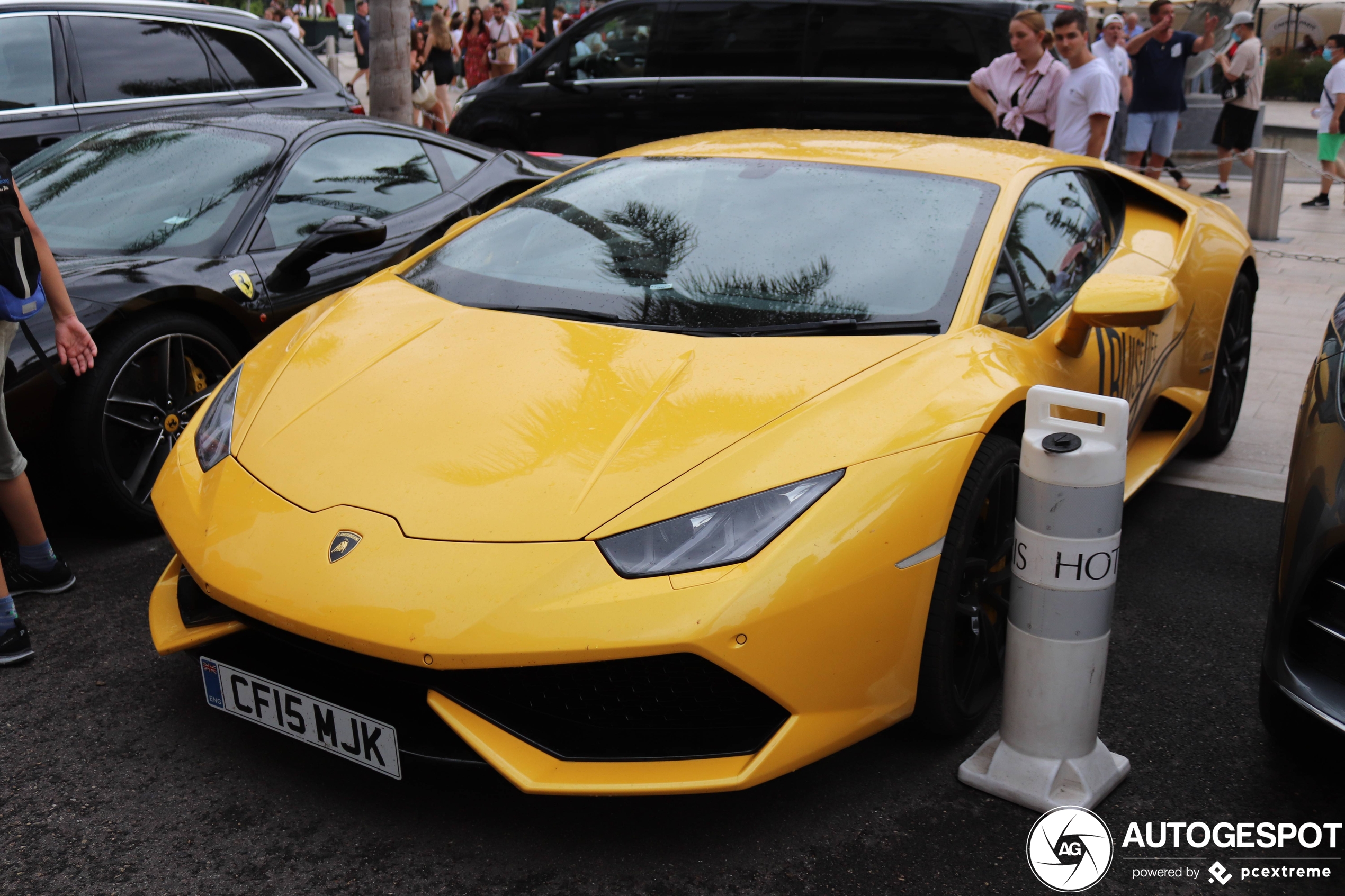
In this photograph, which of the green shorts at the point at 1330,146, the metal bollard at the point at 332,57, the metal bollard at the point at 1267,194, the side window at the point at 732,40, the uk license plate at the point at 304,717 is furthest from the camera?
the metal bollard at the point at 332,57

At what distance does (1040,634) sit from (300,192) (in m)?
3.22

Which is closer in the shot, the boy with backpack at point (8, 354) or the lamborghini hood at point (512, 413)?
the lamborghini hood at point (512, 413)

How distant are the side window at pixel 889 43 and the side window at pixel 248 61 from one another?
394cm

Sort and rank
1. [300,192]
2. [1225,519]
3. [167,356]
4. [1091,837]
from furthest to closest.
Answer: [300,192]
[1225,519]
[167,356]
[1091,837]

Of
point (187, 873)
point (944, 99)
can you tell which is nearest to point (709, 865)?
point (187, 873)

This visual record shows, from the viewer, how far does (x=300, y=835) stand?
2338mm

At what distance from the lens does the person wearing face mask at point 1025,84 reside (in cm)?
667

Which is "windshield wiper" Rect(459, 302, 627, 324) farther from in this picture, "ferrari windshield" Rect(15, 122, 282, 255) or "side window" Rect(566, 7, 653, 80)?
"side window" Rect(566, 7, 653, 80)

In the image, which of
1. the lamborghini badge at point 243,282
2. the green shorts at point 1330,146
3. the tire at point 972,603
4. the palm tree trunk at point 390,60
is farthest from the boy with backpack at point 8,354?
the green shorts at point 1330,146

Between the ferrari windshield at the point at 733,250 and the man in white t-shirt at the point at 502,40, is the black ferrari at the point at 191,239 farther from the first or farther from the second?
the man in white t-shirt at the point at 502,40

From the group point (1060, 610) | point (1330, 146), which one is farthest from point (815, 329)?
point (1330, 146)

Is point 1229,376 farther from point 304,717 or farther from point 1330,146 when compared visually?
point 1330,146

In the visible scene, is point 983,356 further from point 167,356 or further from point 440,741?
point 167,356

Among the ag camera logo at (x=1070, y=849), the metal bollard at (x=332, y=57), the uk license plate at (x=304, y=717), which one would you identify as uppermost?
the uk license plate at (x=304, y=717)
